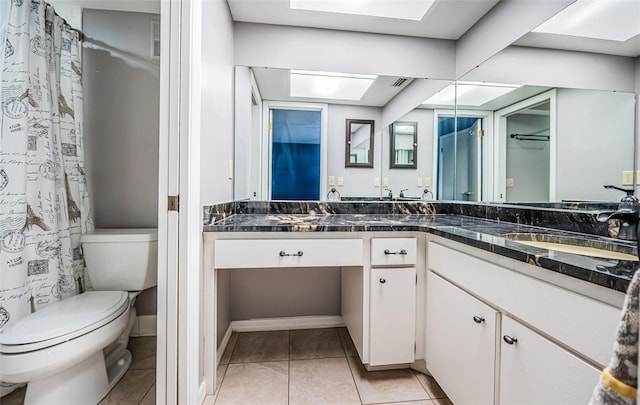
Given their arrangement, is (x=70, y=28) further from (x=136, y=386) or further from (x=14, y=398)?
(x=136, y=386)

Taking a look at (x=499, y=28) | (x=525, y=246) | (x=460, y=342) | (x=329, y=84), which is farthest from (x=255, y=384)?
(x=499, y=28)

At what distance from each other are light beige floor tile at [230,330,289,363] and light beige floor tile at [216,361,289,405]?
57mm

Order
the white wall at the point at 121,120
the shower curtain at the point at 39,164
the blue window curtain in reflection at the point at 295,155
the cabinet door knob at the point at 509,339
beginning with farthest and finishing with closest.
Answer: the blue window curtain in reflection at the point at 295,155
the white wall at the point at 121,120
the shower curtain at the point at 39,164
the cabinet door knob at the point at 509,339

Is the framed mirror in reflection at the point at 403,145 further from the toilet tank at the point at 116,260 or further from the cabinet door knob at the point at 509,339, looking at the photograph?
the toilet tank at the point at 116,260

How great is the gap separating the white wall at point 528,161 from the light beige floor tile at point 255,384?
1.67 m

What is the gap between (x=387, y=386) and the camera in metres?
1.35

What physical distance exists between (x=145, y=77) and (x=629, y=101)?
2.62m

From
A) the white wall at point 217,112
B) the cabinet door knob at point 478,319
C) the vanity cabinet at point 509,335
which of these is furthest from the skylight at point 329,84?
the cabinet door knob at point 478,319

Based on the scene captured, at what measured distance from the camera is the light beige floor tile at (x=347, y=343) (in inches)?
64.7

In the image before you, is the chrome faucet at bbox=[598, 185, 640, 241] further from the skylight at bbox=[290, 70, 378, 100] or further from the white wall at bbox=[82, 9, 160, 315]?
the white wall at bbox=[82, 9, 160, 315]

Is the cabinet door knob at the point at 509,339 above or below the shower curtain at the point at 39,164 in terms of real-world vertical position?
below

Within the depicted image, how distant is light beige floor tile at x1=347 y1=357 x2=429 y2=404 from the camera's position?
127cm

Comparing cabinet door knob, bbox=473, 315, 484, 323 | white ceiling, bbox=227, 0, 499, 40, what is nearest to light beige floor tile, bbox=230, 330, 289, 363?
cabinet door knob, bbox=473, 315, 484, 323

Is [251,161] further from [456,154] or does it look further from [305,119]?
[456,154]
